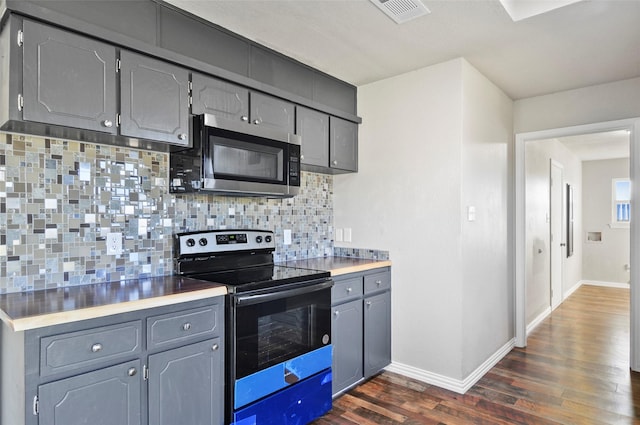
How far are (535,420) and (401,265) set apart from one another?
4.37 feet

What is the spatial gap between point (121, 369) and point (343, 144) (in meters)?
2.31

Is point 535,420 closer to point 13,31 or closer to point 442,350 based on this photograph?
point 442,350

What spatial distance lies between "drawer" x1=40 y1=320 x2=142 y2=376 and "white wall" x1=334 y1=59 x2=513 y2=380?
6.92ft

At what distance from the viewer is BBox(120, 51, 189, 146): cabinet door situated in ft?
6.24

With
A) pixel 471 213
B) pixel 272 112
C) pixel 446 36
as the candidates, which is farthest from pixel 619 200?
pixel 272 112

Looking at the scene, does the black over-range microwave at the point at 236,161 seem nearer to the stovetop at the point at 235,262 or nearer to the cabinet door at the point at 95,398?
the stovetop at the point at 235,262

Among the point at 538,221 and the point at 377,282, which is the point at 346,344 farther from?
the point at 538,221

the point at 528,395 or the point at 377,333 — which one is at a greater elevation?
the point at 377,333

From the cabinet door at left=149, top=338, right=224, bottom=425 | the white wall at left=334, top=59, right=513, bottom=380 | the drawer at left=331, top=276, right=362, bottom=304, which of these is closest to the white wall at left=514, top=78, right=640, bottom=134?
the white wall at left=334, top=59, right=513, bottom=380

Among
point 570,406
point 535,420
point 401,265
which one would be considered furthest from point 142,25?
point 570,406

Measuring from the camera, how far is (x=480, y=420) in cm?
242

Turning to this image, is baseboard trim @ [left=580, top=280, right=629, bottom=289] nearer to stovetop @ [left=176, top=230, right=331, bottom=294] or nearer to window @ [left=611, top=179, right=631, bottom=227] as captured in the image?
window @ [left=611, top=179, right=631, bottom=227]

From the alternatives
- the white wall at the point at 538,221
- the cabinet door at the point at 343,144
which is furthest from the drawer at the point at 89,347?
the white wall at the point at 538,221

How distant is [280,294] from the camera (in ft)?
7.18
